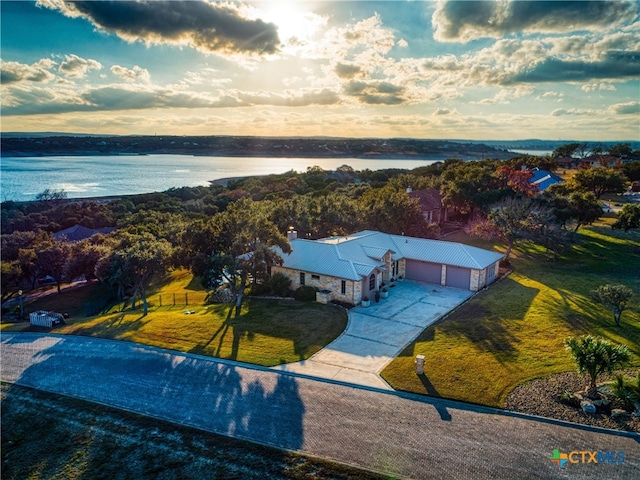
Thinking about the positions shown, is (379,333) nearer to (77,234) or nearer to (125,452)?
(125,452)

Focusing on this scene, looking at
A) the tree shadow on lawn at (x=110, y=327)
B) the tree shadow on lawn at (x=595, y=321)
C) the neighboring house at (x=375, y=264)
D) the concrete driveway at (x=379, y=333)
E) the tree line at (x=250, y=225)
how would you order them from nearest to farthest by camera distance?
the concrete driveway at (x=379, y=333) < the tree shadow on lawn at (x=595, y=321) < the tree shadow on lawn at (x=110, y=327) < the tree line at (x=250, y=225) < the neighboring house at (x=375, y=264)

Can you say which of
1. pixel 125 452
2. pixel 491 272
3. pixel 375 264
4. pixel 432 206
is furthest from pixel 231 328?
pixel 432 206

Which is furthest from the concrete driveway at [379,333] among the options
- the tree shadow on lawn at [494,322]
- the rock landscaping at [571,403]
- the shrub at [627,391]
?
the shrub at [627,391]

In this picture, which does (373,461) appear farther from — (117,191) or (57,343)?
(117,191)

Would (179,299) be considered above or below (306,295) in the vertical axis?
below

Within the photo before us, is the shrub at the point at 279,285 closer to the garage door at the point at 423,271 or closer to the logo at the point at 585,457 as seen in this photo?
the garage door at the point at 423,271

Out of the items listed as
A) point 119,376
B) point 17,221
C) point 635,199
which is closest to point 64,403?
point 119,376
